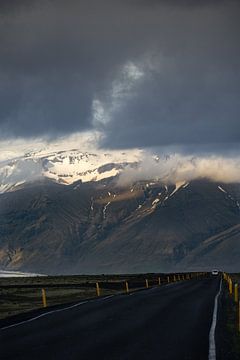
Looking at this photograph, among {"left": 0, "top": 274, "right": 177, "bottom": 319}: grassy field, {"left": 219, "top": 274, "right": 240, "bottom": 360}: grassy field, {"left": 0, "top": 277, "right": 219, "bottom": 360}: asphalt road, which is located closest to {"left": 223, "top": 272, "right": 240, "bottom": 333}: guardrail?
{"left": 219, "top": 274, "right": 240, "bottom": 360}: grassy field

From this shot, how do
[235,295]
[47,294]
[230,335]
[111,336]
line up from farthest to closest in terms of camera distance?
[47,294] → [235,295] → [230,335] → [111,336]

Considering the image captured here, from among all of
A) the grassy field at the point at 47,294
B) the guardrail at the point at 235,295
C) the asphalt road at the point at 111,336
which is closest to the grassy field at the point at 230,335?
the guardrail at the point at 235,295

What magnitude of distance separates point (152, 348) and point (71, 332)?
5.05 m

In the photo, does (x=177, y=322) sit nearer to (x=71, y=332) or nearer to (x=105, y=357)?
(x=71, y=332)

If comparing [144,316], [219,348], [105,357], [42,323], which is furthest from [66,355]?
[144,316]

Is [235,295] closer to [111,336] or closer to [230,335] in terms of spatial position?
[230,335]

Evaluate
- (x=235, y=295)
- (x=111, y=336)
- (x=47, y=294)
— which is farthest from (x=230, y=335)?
(x=47, y=294)

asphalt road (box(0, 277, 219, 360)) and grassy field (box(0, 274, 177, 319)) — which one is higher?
grassy field (box(0, 274, 177, 319))

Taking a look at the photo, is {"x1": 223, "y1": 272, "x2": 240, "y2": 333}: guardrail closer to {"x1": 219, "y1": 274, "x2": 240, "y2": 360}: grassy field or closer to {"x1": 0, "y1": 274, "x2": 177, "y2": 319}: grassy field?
{"x1": 219, "y1": 274, "x2": 240, "y2": 360}: grassy field

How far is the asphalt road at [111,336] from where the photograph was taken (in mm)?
20375

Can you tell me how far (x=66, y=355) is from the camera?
19.9m

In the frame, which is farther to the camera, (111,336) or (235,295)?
(235,295)

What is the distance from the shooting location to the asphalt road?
66.8ft

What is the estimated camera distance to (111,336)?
24766mm
